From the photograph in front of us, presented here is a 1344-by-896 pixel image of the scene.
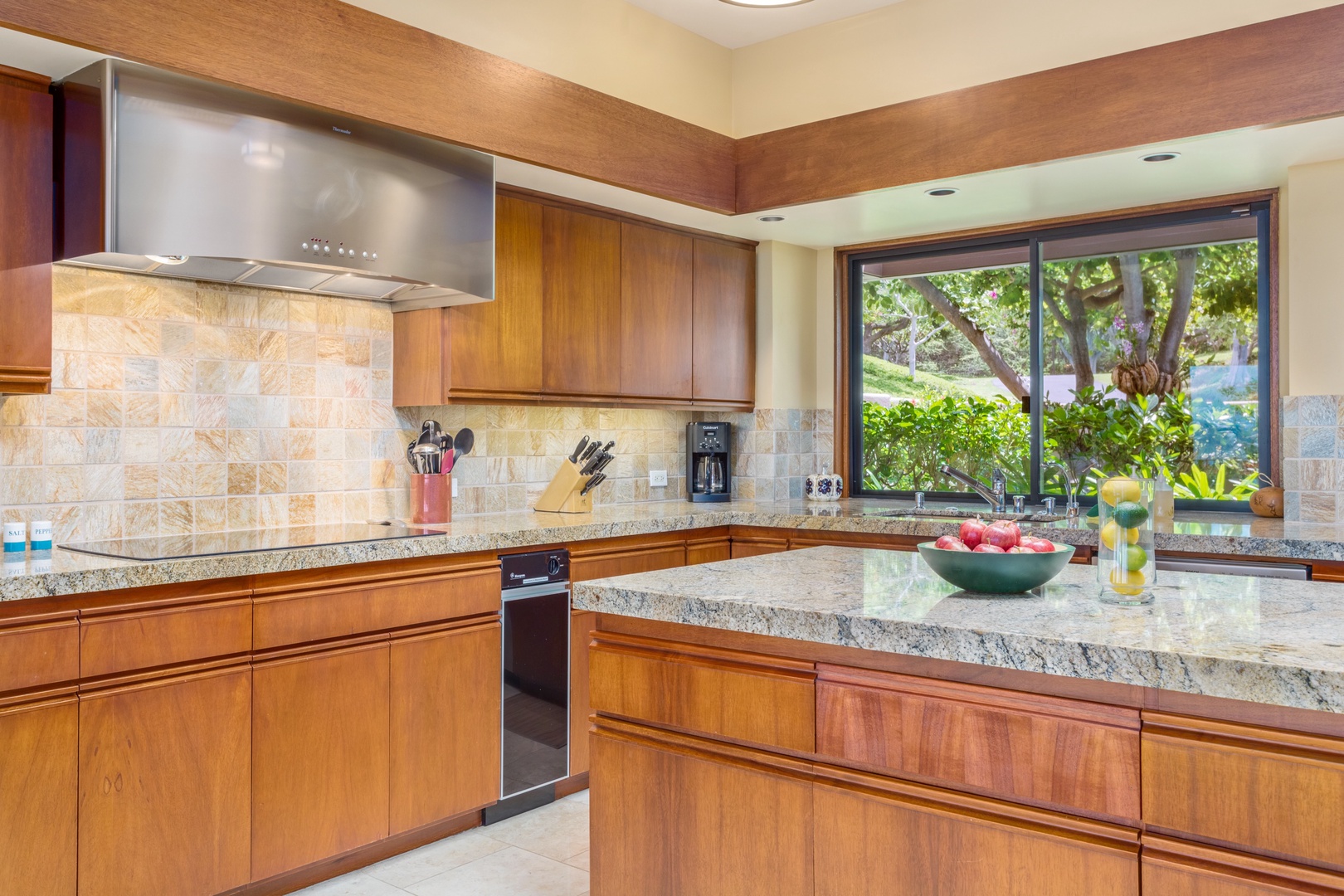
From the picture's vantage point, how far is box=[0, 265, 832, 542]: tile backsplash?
9.25 ft

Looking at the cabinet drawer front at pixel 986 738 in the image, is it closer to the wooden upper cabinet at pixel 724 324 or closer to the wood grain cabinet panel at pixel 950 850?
the wood grain cabinet panel at pixel 950 850

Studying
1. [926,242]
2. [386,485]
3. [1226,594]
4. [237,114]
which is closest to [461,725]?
[386,485]

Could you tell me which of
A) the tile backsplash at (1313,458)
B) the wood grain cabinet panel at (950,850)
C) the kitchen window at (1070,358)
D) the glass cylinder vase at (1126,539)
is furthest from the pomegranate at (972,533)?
the kitchen window at (1070,358)

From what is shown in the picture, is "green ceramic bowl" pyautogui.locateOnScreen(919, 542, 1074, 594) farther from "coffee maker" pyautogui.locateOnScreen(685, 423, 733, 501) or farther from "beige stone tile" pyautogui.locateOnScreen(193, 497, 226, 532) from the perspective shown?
"coffee maker" pyautogui.locateOnScreen(685, 423, 733, 501)

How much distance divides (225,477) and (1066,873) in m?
2.66

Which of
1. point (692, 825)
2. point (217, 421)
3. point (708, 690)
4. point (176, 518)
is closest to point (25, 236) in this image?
point (217, 421)

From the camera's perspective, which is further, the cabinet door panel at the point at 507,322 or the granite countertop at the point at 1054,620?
the cabinet door panel at the point at 507,322

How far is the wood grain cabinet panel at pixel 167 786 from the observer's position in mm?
2303

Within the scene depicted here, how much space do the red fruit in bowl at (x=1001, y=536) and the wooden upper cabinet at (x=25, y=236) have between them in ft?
7.46

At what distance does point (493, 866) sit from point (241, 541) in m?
1.18

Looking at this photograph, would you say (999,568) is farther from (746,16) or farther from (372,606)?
(746,16)

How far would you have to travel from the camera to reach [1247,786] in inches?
53.5

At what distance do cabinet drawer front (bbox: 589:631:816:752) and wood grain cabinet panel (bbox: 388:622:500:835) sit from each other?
3.33 feet

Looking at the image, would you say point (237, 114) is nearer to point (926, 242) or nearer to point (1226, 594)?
point (1226, 594)
